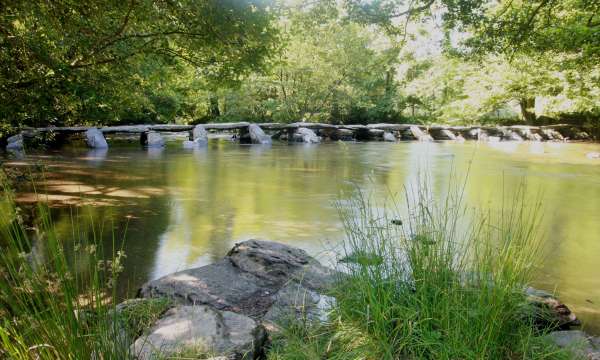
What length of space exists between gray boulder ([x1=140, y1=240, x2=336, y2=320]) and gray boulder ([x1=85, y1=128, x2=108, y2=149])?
1343cm

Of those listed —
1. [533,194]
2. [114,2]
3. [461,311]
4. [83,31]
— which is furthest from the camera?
[533,194]

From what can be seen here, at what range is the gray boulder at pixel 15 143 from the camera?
529 inches

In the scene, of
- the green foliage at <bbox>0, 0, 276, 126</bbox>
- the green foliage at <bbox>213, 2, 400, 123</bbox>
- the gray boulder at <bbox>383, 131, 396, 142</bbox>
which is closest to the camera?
the green foliage at <bbox>0, 0, 276, 126</bbox>

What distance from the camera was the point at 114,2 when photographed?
4.45 meters

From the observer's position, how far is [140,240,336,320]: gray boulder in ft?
9.77

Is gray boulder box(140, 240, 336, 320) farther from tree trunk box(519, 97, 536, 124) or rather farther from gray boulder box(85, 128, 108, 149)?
tree trunk box(519, 97, 536, 124)

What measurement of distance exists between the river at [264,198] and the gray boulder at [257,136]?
503 centimetres

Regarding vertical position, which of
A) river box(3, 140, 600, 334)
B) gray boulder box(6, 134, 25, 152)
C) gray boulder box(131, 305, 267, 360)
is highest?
gray boulder box(6, 134, 25, 152)

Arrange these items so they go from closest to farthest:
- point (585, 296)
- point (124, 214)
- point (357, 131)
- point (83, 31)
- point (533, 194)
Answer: point (585, 296) < point (83, 31) < point (124, 214) < point (533, 194) < point (357, 131)

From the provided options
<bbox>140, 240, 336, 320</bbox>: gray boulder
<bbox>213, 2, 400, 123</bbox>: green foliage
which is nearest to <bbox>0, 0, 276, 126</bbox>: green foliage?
<bbox>140, 240, 336, 320</bbox>: gray boulder

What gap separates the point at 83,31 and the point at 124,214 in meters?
2.24

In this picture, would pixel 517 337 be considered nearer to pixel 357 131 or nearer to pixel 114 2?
pixel 114 2

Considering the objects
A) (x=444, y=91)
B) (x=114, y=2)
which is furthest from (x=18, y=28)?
(x=444, y=91)

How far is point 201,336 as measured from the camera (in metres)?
2.17
